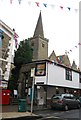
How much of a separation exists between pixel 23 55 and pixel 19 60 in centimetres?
121

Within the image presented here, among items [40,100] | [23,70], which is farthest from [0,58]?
[40,100]

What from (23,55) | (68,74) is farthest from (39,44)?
(68,74)

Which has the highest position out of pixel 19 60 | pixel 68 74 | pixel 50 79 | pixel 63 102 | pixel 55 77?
pixel 19 60

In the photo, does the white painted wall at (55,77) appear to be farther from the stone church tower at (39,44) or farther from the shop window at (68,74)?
the stone church tower at (39,44)

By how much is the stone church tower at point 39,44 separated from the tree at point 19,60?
24.9 meters

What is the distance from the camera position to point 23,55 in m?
35.4

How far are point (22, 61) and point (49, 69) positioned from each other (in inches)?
378

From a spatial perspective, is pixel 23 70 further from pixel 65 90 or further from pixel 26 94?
pixel 65 90

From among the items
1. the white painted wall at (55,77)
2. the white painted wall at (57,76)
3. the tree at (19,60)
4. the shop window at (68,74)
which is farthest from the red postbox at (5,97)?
the shop window at (68,74)

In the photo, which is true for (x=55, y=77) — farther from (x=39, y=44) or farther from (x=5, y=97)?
(x=39, y=44)

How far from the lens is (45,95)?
2636 centimetres

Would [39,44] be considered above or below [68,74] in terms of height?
above

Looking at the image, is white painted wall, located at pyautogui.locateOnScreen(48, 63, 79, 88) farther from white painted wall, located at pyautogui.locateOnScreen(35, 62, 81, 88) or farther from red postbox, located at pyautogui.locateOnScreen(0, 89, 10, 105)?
red postbox, located at pyautogui.locateOnScreen(0, 89, 10, 105)

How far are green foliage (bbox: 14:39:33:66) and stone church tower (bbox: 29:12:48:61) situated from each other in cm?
2449
